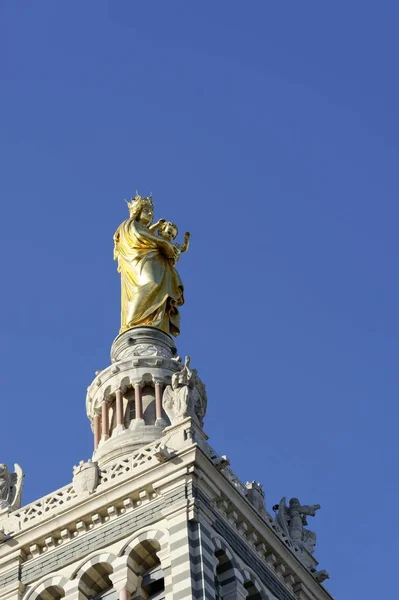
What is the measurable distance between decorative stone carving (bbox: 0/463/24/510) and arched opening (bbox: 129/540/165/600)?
548 centimetres

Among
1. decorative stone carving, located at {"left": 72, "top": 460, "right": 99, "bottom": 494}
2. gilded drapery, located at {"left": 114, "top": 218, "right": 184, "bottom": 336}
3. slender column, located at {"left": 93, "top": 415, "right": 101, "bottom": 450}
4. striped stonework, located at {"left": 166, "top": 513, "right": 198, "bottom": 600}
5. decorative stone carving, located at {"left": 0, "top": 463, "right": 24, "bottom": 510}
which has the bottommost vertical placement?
striped stonework, located at {"left": 166, "top": 513, "right": 198, "bottom": 600}

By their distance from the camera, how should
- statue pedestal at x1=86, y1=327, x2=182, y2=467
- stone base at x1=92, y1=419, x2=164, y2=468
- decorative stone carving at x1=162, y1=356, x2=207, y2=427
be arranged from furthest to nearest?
statue pedestal at x1=86, y1=327, x2=182, y2=467, stone base at x1=92, y1=419, x2=164, y2=468, decorative stone carving at x1=162, y1=356, x2=207, y2=427

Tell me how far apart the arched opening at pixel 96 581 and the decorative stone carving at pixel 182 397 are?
472 centimetres

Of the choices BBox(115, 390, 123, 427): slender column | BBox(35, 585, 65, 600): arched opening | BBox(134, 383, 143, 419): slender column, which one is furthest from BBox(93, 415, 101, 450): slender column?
BBox(35, 585, 65, 600): arched opening

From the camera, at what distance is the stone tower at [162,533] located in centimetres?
4734

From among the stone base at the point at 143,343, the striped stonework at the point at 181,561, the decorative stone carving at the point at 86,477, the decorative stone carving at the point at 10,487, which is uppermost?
the stone base at the point at 143,343

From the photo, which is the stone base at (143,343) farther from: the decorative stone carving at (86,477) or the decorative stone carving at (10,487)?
the decorative stone carving at (86,477)

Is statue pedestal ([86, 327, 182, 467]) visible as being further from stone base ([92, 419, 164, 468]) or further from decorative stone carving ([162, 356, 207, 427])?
decorative stone carving ([162, 356, 207, 427])

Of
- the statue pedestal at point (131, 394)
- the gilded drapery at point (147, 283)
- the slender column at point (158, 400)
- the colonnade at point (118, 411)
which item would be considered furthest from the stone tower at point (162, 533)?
the gilded drapery at point (147, 283)

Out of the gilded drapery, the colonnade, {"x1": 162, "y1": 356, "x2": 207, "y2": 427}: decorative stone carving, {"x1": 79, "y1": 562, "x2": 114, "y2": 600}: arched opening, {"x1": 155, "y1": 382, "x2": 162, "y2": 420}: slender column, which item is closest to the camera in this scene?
{"x1": 79, "y1": 562, "x2": 114, "y2": 600}: arched opening

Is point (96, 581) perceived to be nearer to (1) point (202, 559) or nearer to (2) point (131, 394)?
(1) point (202, 559)

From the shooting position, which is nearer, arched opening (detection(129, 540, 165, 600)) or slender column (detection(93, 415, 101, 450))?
arched opening (detection(129, 540, 165, 600))

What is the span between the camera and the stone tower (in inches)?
1864

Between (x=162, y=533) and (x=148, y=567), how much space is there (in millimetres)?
1002
